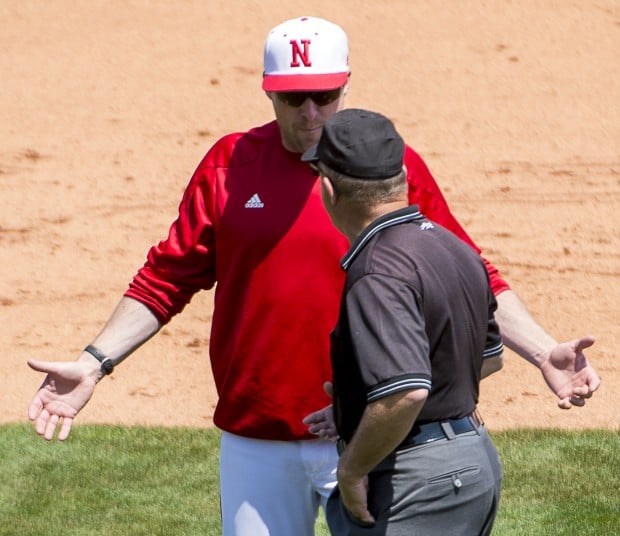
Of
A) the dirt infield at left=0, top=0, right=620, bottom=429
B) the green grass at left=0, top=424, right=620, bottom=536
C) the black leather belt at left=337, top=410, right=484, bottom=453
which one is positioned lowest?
the dirt infield at left=0, top=0, right=620, bottom=429

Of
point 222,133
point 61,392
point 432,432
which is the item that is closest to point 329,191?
point 432,432

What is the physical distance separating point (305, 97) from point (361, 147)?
0.78 meters

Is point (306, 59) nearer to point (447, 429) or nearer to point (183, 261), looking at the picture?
point (183, 261)

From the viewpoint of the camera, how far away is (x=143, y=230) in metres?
11.6

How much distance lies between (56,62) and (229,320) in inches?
433

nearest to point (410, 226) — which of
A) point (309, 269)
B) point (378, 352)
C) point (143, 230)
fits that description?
point (378, 352)

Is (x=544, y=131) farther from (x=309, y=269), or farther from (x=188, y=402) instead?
(x=309, y=269)

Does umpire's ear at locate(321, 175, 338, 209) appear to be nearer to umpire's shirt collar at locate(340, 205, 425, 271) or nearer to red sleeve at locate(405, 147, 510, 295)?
umpire's shirt collar at locate(340, 205, 425, 271)

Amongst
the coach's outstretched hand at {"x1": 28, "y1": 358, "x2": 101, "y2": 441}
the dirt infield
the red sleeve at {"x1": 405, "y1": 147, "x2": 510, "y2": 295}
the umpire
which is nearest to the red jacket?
the red sleeve at {"x1": 405, "y1": 147, "x2": 510, "y2": 295}

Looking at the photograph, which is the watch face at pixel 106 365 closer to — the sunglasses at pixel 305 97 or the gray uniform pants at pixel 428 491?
the sunglasses at pixel 305 97

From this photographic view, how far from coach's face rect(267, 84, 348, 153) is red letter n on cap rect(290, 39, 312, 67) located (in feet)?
0.33

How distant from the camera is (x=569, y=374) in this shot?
13.8 ft

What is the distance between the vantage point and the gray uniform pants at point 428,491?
3455 millimetres

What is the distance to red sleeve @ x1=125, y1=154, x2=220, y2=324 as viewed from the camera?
441 centimetres
